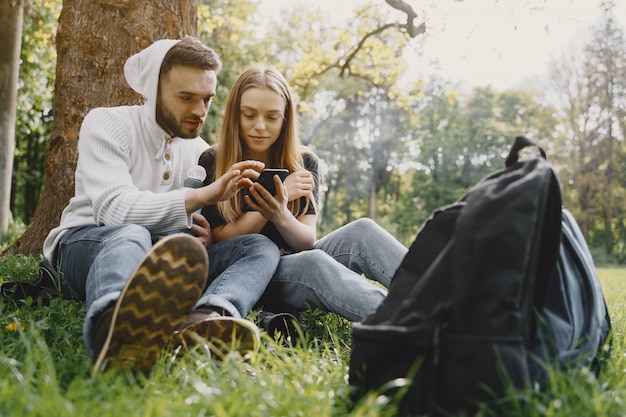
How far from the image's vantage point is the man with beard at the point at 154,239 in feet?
5.52

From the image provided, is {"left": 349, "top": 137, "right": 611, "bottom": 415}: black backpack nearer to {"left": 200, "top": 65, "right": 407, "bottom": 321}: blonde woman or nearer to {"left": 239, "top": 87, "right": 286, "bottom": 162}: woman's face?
{"left": 200, "top": 65, "right": 407, "bottom": 321}: blonde woman

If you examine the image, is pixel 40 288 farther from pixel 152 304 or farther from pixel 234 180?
pixel 152 304

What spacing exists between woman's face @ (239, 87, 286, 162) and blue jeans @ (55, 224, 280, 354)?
1.97 ft

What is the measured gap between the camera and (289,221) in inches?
116

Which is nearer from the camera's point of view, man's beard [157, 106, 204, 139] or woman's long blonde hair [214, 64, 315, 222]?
man's beard [157, 106, 204, 139]

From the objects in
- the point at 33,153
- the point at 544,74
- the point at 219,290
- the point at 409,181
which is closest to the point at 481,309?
the point at 219,290

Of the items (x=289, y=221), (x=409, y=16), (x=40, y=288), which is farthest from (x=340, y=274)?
(x=409, y=16)

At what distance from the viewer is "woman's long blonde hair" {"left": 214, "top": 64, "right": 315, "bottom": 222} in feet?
10.3

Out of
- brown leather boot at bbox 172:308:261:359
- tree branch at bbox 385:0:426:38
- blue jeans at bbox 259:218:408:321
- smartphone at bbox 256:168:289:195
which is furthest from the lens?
tree branch at bbox 385:0:426:38

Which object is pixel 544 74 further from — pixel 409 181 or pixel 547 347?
pixel 547 347

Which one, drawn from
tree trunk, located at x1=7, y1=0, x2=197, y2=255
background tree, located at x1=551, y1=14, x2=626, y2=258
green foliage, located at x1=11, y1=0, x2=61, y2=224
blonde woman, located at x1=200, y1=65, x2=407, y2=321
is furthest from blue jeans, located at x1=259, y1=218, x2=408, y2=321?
background tree, located at x1=551, y1=14, x2=626, y2=258

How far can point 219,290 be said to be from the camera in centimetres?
240

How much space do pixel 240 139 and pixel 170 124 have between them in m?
0.46

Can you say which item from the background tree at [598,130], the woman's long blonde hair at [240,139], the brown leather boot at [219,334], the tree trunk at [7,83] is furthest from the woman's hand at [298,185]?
the background tree at [598,130]
